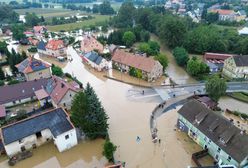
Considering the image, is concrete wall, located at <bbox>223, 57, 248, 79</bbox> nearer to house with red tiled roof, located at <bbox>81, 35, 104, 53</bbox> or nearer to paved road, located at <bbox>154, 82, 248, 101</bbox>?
paved road, located at <bbox>154, 82, 248, 101</bbox>

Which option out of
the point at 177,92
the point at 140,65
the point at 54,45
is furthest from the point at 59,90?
the point at 54,45

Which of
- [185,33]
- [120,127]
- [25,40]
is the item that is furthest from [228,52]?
[25,40]

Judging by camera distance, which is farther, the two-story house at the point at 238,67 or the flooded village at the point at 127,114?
the two-story house at the point at 238,67

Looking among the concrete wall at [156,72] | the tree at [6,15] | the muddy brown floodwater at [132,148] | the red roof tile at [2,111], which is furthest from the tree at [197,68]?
the tree at [6,15]

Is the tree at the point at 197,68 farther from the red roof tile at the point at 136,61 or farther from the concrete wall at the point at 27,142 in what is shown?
the concrete wall at the point at 27,142

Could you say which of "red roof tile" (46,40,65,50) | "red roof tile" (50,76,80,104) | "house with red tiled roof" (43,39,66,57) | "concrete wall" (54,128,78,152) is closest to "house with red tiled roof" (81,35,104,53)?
"house with red tiled roof" (43,39,66,57)

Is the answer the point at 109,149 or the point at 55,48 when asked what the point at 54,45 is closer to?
the point at 55,48
